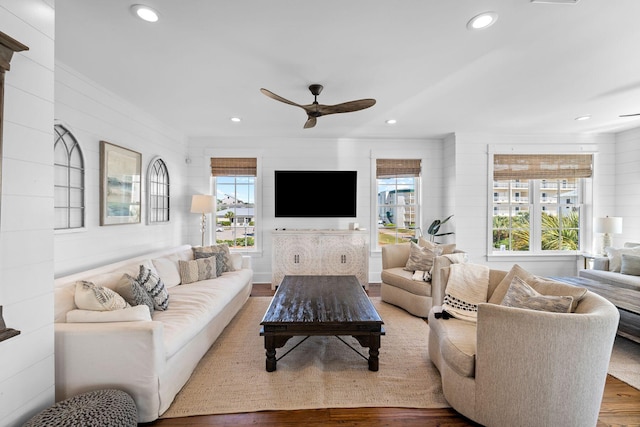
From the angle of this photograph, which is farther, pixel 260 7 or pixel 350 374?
pixel 350 374

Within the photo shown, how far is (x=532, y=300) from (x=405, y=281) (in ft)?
6.17

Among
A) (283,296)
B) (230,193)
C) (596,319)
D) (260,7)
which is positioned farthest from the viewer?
(230,193)

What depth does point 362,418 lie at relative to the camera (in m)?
1.85

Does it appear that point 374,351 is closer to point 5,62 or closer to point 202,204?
point 5,62

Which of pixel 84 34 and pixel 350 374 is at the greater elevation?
pixel 84 34

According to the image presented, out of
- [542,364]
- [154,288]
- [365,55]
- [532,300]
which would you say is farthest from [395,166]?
[154,288]

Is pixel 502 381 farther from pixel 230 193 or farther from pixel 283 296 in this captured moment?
pixel 230 193

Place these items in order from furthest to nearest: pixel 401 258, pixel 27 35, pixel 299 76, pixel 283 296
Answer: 1. pixel 401 258
2. pixel 283 296
3. pixel 299 76
4. pixel 27 35

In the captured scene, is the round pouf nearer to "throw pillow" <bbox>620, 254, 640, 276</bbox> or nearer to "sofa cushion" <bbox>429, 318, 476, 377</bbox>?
"sofa cushion" <bbox>429, 318, 476, 377</bbox>

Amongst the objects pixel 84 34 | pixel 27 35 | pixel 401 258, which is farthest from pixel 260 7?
pixel 401 258

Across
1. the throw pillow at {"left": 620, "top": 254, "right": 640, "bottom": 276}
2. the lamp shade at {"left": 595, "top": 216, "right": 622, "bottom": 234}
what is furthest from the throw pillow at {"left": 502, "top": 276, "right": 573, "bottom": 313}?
the lamp shade at {"left": 595, "top": 216, "right": 622, "bottom": 234}

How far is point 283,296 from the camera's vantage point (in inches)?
117

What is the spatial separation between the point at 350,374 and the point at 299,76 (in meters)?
2.60

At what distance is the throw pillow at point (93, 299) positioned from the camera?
1.96 metres
